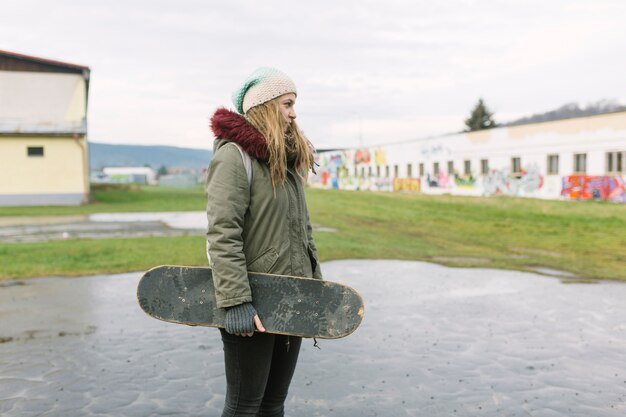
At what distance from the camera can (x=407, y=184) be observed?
51.5 metres

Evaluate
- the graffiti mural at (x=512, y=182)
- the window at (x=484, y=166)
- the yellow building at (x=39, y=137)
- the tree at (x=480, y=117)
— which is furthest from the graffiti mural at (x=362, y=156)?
the yellow building at (x=39, y=137)

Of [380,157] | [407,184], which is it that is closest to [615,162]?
[407,184]

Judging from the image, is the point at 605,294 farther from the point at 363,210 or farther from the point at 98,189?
the point at 98,189

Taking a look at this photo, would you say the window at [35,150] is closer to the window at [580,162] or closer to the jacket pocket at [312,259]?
the window at [580,162]

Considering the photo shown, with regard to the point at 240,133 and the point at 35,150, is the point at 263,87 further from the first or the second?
the point at 35,150

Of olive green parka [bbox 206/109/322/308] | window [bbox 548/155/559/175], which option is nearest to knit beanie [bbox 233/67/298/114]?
olive green parka [bbox 206/109/322/308]

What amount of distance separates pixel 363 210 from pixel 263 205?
24.8 meters

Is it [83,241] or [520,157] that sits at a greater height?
[520,157]

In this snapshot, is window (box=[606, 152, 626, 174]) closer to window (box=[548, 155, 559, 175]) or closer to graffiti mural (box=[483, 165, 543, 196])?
window (box=[548, 155, 559, 175])

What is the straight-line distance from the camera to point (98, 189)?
47.3m

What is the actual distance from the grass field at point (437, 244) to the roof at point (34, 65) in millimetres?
10369

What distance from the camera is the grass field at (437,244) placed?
37.0 ft

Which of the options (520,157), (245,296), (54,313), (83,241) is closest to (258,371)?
(245,296)

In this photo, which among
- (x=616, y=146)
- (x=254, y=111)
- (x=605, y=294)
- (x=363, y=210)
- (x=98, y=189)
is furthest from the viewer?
(x=98, y=189)
